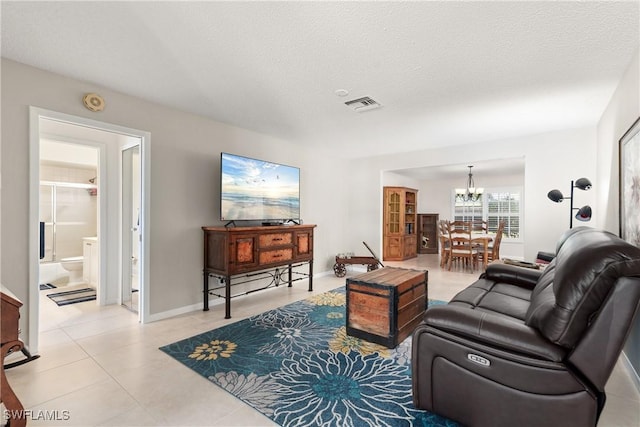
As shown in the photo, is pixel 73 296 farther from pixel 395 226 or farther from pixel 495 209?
pixel 495 209

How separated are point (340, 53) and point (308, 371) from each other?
7.86 ft

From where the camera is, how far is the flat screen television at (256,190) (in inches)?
148

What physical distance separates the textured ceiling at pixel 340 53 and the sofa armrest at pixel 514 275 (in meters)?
1.73

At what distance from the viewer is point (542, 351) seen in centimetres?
141

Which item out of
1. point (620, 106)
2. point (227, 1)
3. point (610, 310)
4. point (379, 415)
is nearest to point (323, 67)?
point (227, 1)

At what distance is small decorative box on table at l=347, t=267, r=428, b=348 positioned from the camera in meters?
2.64

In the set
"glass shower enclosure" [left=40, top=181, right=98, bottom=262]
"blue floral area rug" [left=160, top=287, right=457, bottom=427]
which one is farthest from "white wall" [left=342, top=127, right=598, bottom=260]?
"glass shower enclosure" [left=40, top=181, right=98, bottom=262]

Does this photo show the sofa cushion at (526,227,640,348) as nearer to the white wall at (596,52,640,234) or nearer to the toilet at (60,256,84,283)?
the white wall at (596,52,640,234)

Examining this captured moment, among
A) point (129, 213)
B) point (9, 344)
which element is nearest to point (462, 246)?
point (129, 213)

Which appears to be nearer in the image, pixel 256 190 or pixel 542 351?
pixel 542 351

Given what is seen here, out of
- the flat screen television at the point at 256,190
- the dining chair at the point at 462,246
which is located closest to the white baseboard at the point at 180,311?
the flat screen television at the point at 256,190

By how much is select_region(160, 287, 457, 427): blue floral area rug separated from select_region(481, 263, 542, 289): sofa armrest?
1.15m

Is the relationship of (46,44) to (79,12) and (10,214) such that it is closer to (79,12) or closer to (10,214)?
(79,12)

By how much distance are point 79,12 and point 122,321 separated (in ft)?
9.60
